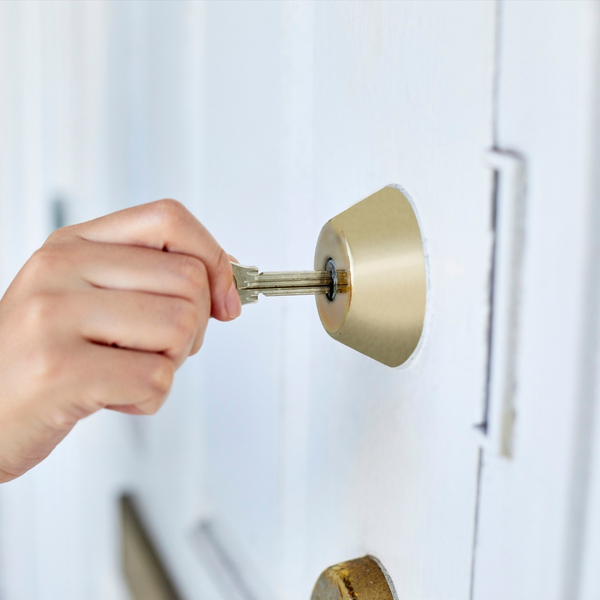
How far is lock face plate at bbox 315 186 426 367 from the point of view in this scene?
17 cm

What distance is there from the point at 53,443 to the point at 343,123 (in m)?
0.15

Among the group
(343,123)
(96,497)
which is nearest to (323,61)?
(343,123)

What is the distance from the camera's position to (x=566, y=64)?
0.38 ft

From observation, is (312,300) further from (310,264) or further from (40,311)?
(40,311)

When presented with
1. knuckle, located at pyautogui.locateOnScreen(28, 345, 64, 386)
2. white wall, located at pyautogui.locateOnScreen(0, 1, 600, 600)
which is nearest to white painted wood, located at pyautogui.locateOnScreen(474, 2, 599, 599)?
white wall, located at pyautogui.locateOnScreen(0, 1, 600, 600)

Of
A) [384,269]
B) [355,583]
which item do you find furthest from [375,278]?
[355,583]

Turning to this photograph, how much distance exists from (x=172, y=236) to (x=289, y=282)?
4cm

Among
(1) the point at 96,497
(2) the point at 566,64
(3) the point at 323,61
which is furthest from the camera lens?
(1) the point at 96,497

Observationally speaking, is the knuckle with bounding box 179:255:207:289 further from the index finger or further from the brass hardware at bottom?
the brass hardware at bottom

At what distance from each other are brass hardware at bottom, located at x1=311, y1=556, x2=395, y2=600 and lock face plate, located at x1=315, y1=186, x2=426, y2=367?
0.08m

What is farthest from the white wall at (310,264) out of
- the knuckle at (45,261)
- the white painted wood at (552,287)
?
the knuckle at (45,261)

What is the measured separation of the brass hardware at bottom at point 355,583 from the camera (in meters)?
0.19

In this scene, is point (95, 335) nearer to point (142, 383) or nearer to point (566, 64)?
point (142, 383)

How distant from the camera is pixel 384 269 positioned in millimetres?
170
